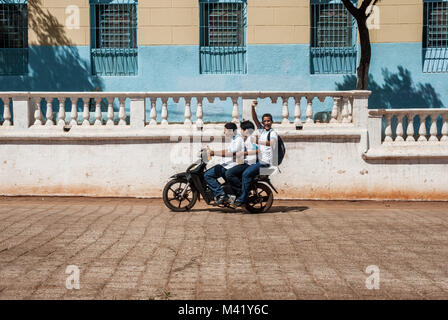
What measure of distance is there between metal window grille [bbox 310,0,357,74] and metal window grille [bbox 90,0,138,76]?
517 cm

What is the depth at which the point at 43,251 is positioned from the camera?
8055mm

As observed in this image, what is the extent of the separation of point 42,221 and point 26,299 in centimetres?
444

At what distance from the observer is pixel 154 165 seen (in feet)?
44.9

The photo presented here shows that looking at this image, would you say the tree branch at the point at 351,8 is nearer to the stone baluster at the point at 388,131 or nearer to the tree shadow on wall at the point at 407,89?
the tree shadow on wall at the point at 407,89

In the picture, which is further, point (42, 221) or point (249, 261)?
point (42, 221)

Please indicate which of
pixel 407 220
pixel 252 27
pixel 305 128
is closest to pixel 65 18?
pixel 252 27

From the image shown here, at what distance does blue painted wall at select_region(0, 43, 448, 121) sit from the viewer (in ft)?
65.0

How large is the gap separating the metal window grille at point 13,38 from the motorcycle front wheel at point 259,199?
10913 millimetres

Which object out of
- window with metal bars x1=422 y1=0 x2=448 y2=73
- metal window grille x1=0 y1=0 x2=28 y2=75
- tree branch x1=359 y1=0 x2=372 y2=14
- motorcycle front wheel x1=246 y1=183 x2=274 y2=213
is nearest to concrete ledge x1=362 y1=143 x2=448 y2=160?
motorcycle front wheel x1=246 y1=183 x2=274 y2=213

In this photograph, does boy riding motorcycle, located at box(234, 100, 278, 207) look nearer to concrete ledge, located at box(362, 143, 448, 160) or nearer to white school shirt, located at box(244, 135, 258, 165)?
white school shirt, located at box(244, 135, 258, 165)

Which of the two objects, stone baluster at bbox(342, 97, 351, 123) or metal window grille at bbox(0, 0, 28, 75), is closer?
stone baluster at bbox(342, 97, 351, 123)

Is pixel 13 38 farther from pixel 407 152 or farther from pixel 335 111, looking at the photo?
pixel 407 152

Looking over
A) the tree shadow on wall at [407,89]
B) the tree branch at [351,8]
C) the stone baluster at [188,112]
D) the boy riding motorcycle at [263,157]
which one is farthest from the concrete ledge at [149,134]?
the tree shadow on wall at [407,89]
